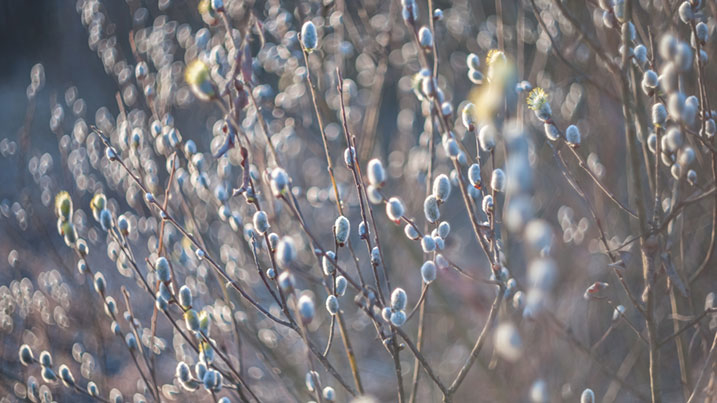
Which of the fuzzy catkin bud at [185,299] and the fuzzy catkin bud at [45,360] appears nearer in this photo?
the fuzzy catkin bud at [185,299]

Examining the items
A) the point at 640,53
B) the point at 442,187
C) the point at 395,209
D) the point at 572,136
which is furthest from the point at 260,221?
the point at 640,53

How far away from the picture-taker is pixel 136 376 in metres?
3.37

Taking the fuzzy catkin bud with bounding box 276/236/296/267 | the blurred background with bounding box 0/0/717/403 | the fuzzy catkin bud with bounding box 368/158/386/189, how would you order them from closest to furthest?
the fuzzy catkin bud with bounding box 276/236/296/267 < the fuzzy catkin bud with bounding box 368/158/386/189 < the blurred background with bounding box 0/0/717/403

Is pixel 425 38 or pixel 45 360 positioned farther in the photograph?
pixel 45 360

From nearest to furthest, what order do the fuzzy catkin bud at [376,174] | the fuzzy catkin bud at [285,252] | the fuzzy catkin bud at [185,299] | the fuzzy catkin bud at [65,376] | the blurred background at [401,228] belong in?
1. the fuzzy catkin bud at [285,252]
2. the fuzzy catkin bud at [376,174]
3. the fuzzy catkin bud at [185,299]
4. the fuzzy catkin bud at [65,376]
5. the blurred background at [401,228]

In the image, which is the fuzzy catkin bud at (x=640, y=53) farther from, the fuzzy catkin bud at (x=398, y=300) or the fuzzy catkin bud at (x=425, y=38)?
the fuzzy catkin bud at (x=398, y=300)

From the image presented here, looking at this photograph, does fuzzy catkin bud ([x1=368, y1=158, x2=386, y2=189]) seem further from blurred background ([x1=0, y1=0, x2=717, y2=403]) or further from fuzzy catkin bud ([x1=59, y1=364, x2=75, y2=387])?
fuzzy catkin bud ([x1=59, y1=364, x2=75, y2=387])

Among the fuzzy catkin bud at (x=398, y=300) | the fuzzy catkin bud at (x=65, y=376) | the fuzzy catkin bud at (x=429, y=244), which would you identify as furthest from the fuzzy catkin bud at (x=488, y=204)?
the fuzzy catkin bud at (x=65, y=376)

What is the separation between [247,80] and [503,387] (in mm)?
1300

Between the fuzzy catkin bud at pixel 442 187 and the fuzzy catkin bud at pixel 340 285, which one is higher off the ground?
the fuzzy catkin bud at pixel 442 187

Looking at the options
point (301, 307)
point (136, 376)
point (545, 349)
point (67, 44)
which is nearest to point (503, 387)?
point (545, 349)

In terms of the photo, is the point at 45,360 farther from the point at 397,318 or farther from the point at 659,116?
the point at 659,116

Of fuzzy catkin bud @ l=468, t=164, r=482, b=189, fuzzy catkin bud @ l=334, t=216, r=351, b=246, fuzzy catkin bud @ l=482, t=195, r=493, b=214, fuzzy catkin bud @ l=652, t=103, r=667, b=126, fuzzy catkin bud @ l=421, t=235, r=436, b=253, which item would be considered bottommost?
fuzzy catkin bud @ l=421, t=235, r=436, b=253

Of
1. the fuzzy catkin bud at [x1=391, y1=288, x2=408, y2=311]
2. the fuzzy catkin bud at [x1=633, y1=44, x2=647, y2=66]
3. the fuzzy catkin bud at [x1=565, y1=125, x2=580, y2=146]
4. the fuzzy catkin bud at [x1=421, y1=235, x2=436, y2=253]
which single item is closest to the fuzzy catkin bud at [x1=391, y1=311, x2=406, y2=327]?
the fuzzy catkin bud at [x1=391, y1=288, x2=408, y2=311]
